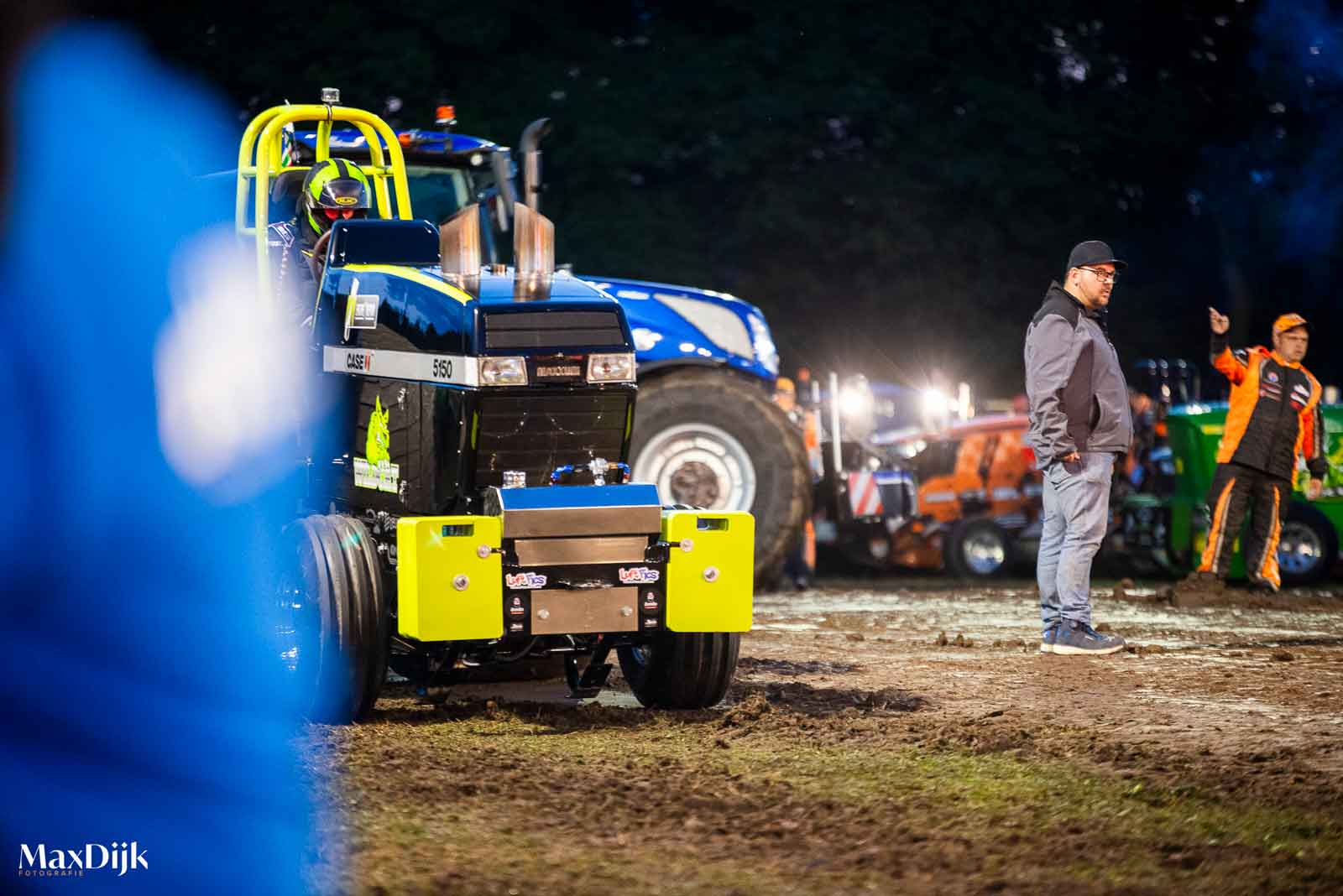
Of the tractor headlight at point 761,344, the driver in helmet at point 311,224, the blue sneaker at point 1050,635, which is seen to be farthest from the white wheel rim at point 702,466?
the driver in helmet at point 311,224

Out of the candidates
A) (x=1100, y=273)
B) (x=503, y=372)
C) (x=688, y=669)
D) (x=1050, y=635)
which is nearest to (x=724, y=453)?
(x=1050, y=635)

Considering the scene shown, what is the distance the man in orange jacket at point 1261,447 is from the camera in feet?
47.8

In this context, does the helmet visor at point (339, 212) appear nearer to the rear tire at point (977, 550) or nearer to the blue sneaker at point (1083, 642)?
the blue sneaker at point (1083, 642)

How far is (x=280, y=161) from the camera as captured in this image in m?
9.75

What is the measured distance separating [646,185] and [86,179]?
15328mm

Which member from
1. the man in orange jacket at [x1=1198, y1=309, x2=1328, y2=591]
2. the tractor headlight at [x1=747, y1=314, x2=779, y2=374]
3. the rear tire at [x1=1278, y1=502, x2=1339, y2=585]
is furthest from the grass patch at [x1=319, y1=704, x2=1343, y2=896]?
the rear tire at [x1=1278, y1=502, x2=1339, y2=585]

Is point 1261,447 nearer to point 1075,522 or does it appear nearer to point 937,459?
point 1075,522

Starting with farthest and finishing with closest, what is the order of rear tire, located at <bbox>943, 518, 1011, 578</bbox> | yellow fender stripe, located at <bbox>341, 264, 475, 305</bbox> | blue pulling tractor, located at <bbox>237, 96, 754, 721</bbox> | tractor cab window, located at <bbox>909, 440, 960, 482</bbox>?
tractor cab window, located at <bbox>909, 440, 960, 482</bbox>, rear tire, located at <bbox>943, 518, 1011, 578</bbox>, yellow fender stripe, located at <bbox>341, 264, 475, 305</bbox>, blue pulling tractor, located at <bbox>237, 96, 754, 721</bbox>

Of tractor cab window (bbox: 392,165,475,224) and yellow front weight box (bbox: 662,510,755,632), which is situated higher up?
tractor cab window (bbox: 392,165,475,224)

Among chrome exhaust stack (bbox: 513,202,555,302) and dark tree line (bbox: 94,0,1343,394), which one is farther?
dark tree line (bbox: 94,0,1343,394)

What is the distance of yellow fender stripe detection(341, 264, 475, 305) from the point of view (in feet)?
27.7

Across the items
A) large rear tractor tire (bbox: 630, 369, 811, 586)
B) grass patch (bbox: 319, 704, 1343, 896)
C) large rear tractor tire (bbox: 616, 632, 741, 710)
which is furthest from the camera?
large rear tractor tire (bbox: 630, 369, 811, 586)

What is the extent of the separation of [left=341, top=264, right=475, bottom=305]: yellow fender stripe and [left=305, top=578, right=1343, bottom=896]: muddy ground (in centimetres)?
185

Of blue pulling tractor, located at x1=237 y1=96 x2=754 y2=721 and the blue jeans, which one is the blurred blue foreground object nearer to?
blue pulling tractor, located at x1=237 y1=96 x2=754 y2=721
